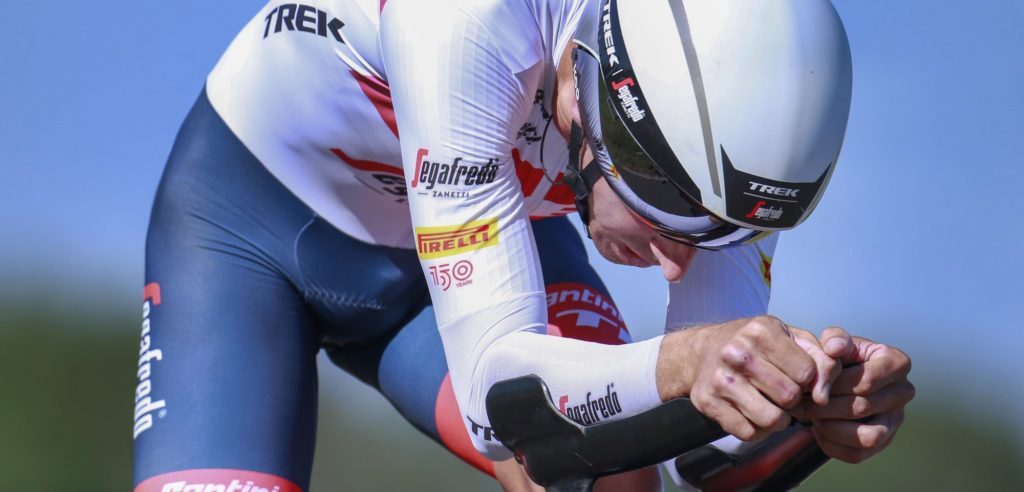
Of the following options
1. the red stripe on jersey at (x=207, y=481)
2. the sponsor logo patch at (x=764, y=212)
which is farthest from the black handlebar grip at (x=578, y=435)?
the red stripe on jersey at (x=207, y=481)

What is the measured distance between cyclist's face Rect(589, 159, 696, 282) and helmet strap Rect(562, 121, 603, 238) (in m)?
0.02

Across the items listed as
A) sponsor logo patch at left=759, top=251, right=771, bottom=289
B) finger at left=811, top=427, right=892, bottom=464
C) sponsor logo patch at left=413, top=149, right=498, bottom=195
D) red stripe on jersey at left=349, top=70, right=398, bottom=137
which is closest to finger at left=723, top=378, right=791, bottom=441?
finger at left=811, top=427, right=892, bottom=464

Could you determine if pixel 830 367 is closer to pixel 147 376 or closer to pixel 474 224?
pixel 474 224

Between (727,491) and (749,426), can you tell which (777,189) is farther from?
(727,491)

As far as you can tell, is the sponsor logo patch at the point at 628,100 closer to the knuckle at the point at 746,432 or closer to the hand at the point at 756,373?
the hand at the point at 756,373

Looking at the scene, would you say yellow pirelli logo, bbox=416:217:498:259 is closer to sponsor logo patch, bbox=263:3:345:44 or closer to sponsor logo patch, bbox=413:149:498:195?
sponsor logo patch, bbox=413:149:498:195

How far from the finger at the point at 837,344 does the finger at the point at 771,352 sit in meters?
0.06

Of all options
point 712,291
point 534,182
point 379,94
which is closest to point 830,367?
point 712,291

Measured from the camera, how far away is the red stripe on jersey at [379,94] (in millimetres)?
3561

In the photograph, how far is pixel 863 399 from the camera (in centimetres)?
249

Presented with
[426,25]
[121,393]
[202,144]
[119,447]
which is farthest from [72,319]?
[426,25]

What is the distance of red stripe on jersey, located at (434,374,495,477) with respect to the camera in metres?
4.02

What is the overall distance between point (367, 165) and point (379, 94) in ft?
Answer: 1.12

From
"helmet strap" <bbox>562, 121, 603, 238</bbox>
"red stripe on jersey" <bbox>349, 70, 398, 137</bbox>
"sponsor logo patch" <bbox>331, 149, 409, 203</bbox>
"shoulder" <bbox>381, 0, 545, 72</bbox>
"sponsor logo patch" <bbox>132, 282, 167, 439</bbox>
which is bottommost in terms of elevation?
"sponsor logo patch" <bbox>132, 282, 167, 439</bbox>
